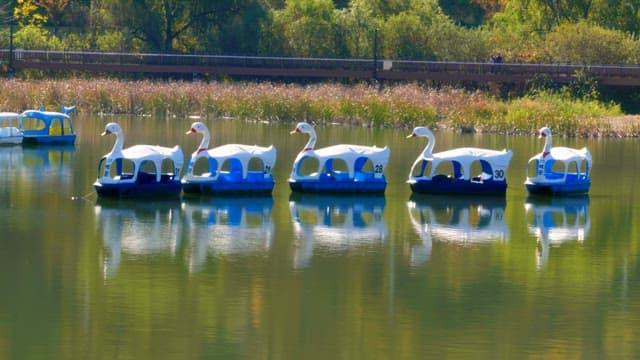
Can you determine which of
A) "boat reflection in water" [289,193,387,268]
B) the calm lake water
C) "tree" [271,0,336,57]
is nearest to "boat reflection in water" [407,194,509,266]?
the calm lake water

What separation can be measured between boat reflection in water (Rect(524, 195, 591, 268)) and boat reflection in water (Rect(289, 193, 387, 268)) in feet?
11.1

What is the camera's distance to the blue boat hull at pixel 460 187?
1491 inches

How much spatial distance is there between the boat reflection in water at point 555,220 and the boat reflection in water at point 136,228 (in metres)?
7.48

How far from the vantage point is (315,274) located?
27.9 m

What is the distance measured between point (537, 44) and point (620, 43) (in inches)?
198

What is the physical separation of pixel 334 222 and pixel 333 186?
3464 millimetres

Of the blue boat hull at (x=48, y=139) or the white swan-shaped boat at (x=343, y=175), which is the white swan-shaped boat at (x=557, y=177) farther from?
the blue boat hull at (x=48, y=139)

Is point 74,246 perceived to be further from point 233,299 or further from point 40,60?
point 40,60

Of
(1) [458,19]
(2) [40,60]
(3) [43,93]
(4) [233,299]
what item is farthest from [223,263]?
(1) [458,19]

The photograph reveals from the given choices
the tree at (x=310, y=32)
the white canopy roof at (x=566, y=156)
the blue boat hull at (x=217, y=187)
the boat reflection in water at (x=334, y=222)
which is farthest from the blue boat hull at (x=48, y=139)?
the tree at (x=310, y=32)

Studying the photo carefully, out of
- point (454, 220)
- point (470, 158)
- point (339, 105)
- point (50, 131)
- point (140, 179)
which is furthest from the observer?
point (339, 105)

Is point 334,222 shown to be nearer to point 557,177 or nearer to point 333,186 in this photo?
point 333,186

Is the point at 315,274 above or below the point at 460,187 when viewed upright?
below

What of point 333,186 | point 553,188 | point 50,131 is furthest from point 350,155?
point 50,131
